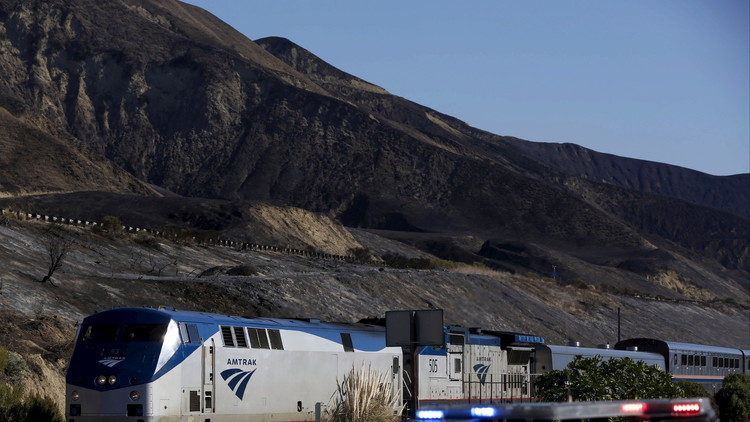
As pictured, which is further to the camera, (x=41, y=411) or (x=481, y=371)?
(x=481, y=371)

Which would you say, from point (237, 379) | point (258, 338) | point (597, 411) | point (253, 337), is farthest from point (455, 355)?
point (597, 411)

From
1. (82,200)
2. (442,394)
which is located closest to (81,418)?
(442,394)

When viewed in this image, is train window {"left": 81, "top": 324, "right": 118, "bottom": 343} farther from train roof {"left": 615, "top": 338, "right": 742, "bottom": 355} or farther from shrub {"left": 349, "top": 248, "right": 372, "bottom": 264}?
shrub {"left": 349, "top": 248, "right": 372, "bottom": 264}

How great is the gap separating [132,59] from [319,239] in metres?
81.0

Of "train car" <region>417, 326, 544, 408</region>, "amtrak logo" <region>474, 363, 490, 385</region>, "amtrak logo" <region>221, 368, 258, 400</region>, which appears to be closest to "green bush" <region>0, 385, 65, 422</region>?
"amtrak logo" <region>221, 368, 258, 400</region>

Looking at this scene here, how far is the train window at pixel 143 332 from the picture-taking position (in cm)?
2250

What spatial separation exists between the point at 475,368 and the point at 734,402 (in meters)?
10.7

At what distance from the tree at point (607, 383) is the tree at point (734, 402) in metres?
7.88

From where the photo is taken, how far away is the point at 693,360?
5362cm

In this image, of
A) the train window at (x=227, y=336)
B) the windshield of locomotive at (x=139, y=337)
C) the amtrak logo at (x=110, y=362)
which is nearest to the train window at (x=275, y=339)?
the train window at (x=227, y=336)

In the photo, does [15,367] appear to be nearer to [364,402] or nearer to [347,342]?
[347,342]

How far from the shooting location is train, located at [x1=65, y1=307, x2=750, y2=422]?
22.1m

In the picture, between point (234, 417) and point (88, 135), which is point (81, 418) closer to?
point (234, 417)

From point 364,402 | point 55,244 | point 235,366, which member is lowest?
point 364,402
